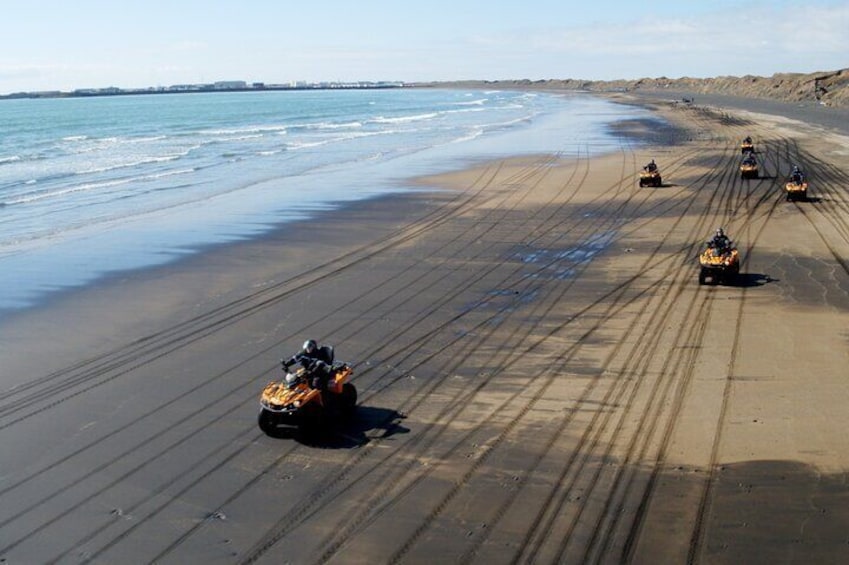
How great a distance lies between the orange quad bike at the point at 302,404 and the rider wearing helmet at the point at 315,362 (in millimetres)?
57

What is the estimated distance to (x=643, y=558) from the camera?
10227 mm

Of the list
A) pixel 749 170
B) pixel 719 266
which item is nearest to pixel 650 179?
pixel 749 170

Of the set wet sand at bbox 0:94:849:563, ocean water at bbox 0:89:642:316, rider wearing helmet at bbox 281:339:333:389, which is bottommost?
ocean water at bbox 0:89:642:316

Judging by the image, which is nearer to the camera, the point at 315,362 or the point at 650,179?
the point at 315,362

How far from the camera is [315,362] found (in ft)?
47.6

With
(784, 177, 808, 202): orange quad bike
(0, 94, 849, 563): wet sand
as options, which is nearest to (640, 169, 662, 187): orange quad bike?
(784, 177, 808, 202): orange quad bike

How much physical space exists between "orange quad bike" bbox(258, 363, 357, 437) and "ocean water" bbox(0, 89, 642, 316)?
1191 cm

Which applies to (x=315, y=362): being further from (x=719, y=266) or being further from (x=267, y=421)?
(x=719, y=266)

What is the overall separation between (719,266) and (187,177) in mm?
36839

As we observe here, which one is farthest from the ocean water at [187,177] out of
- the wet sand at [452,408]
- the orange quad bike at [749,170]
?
the orange quad bike at [749,170]

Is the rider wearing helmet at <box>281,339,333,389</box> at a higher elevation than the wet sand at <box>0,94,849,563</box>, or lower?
higher

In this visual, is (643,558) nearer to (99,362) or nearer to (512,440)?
(512,440)

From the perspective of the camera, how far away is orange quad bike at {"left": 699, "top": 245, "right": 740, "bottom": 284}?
23266mm

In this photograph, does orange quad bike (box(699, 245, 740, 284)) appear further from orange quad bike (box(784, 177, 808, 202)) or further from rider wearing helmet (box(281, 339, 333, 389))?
orange quad bike (box(784, 177, 808, 202))
